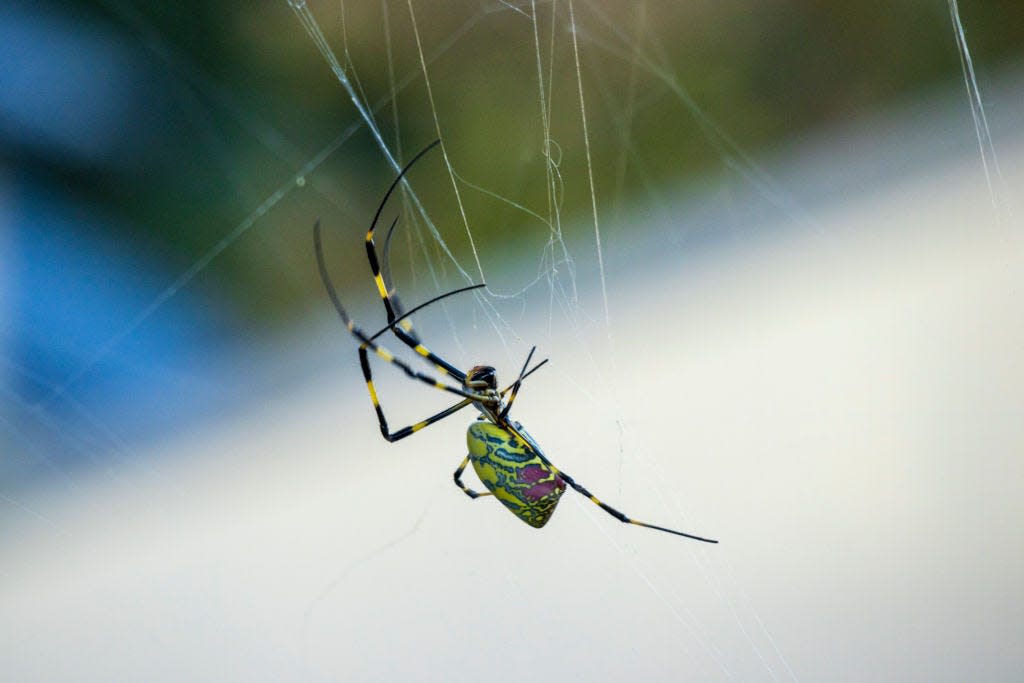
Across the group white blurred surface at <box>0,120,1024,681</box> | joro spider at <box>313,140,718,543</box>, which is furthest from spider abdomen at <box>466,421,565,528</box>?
white blurred surface at <box>0,120,1024,681</box>

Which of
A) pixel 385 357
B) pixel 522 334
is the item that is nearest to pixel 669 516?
pixel 522 334

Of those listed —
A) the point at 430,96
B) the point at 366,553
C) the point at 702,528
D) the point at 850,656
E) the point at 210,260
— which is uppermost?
the point at 210,260

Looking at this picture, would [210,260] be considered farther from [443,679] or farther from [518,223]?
[443,679]

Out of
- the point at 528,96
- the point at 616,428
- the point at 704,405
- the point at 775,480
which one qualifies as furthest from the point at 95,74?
the point at 775,480

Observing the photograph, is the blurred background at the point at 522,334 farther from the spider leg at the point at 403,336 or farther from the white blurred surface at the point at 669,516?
the spider leg at the point at 403,336

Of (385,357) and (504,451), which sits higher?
(385,357)

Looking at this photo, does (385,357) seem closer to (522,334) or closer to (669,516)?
(669,516)
